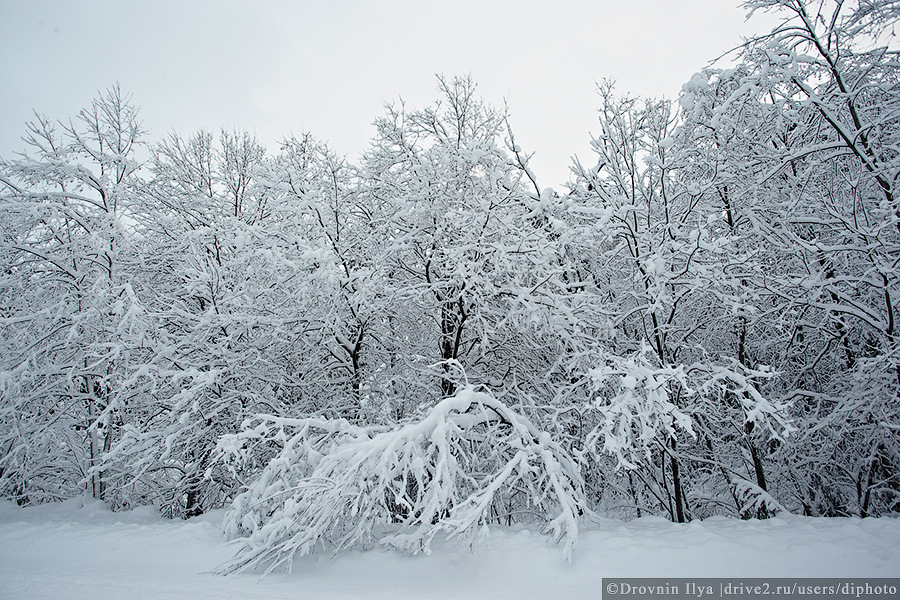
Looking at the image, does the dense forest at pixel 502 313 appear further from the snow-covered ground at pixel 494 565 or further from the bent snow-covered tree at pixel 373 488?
the snow-covered ground at pixel 494 565

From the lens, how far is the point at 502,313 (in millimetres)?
6949

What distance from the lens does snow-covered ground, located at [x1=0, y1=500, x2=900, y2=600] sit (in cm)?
388

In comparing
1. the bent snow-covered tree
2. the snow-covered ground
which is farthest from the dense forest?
the snow-covered ground

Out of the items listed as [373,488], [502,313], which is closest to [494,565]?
[373,488]

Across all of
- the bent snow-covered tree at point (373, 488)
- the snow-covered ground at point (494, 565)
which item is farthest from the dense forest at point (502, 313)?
the snow-covered ground at point (494, 565)

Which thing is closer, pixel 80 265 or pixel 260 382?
pixel 260 382

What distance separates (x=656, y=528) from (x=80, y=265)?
1051cm

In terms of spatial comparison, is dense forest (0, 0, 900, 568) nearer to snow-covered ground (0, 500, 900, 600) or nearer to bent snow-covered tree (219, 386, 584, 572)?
bent snow-covered tree (219, 386, 584, 572)

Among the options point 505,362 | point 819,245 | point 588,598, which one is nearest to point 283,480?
point 588,598

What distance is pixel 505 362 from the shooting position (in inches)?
310

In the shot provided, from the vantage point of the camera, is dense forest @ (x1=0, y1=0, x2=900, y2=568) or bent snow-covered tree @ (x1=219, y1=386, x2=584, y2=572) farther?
dense forest @ (x1=0, y1=0, x2=900, y2=568)

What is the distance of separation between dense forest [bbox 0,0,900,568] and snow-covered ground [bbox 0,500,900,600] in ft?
1.41

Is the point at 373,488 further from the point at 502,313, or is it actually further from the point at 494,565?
the point at 502,313

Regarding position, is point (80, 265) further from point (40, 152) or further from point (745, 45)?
point (745, 45)
